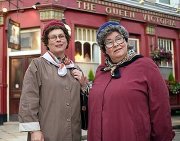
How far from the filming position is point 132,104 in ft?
9.14

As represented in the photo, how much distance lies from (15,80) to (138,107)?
1060cm

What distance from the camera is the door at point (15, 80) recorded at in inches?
505

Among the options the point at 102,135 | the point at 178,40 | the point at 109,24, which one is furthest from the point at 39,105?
the point at 178,40

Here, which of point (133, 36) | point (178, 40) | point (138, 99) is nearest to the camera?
point (138, 99)

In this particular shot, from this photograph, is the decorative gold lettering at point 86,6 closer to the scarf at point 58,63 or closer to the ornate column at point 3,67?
the ornate column at point 3,67

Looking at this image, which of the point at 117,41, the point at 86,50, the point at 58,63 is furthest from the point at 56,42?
the point at 86,50

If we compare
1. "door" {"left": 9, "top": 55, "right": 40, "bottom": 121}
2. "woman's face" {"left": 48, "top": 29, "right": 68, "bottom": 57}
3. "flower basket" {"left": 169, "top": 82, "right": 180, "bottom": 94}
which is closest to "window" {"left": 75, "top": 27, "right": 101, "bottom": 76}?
"door" {"left": 9, "top": 55, "right": 40, "bottom": 121}

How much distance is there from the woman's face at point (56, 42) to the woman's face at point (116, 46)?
52 cm

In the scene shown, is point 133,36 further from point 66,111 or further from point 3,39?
point 66,111

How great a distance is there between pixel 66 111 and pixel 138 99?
0.80 meters

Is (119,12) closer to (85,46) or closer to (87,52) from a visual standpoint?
(85,46)

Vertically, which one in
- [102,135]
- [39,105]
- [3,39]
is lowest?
[102,135]

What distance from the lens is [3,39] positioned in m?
13.0

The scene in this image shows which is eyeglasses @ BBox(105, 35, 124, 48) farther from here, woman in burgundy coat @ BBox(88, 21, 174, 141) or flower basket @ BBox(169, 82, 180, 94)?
flower basket @ BBox(169, 82, 180, 94)
